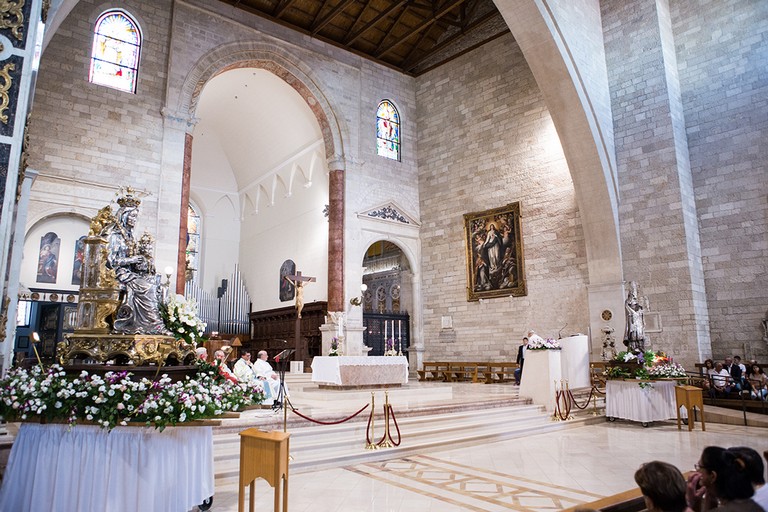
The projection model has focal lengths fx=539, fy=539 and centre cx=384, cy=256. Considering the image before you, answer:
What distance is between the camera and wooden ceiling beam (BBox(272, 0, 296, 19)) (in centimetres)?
1584

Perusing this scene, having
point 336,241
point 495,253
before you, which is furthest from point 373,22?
point 495,253

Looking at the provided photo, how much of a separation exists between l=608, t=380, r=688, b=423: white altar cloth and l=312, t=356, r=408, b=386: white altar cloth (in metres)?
4.60

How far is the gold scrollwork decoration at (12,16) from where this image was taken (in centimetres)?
366

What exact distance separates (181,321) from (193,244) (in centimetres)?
1786

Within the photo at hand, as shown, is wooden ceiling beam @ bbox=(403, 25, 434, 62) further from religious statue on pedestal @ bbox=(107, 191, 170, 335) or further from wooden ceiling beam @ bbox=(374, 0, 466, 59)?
religious statue on pedestal @ bbox=(107, 191, 170, 335)

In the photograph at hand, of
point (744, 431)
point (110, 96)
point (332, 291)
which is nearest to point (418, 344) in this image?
point (332, 291)

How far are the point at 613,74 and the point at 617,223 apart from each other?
13.4ft

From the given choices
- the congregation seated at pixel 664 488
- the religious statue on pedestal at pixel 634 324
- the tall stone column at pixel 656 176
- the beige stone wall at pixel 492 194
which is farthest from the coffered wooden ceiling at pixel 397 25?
the congregation seated at pixel 664 488

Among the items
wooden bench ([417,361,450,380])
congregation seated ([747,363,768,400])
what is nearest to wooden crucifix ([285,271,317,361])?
wooden bench ([417,361,450,380])

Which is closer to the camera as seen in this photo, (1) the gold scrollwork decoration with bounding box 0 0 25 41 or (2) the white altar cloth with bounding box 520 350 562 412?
(1) the gold scrollwork decoration with bounding box 0 0 25 41

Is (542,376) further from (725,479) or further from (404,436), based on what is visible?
(725,479)

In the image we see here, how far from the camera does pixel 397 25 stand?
58.8 ft

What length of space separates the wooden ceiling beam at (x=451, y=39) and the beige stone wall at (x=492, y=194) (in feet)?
1.82

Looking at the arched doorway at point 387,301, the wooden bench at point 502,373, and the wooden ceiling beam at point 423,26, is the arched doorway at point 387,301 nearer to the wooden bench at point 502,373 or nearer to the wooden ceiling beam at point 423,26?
the wooden bench at point 502,373
